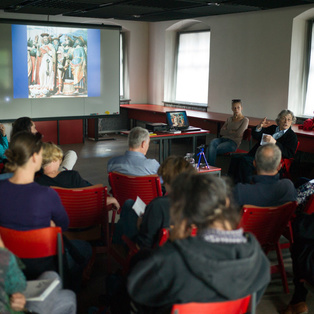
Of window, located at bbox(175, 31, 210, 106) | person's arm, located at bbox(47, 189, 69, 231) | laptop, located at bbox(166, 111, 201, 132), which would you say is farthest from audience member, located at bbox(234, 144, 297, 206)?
window, located at bbox(175, 31, 210, 106)

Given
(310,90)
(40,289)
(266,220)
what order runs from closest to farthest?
(40,289) → (266,220) → (310,90)

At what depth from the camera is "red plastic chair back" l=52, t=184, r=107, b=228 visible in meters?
2.92

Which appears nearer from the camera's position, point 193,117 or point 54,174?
point 54,174

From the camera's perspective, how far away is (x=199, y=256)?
1.42 metres

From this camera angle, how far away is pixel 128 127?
11.2m

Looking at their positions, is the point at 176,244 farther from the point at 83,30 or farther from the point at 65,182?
the point at 83,30

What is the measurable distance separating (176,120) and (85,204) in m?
4.21

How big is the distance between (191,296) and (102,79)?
7.35m

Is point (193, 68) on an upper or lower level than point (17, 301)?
upper

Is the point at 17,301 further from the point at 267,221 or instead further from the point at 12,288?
the point at 267,221

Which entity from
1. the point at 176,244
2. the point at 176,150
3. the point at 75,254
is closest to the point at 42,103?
the point at 176,150

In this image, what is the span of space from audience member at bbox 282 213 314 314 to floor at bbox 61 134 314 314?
5.8 inches

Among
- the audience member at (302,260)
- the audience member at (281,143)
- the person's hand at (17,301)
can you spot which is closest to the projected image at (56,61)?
the audience member at (281,143)

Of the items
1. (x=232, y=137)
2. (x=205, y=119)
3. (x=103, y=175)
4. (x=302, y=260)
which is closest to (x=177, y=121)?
(x=232, y=137)
